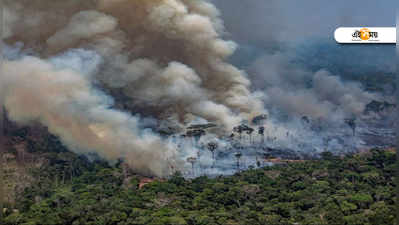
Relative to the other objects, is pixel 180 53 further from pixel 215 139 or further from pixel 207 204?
pixel 207 204

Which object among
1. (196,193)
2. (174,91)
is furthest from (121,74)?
(196,193)

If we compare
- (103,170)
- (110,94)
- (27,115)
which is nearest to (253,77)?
(110,94)

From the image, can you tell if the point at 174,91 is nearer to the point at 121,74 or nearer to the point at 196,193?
the point at 121,74

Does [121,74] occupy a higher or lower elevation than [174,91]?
higher

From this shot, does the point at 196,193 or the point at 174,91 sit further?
the point at 174,91

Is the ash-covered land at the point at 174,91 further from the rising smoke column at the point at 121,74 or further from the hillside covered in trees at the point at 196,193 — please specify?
the hillside covered in trees at the point at 196,193

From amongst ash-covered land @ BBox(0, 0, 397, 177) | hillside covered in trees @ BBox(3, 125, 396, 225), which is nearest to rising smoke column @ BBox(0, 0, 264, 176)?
ash-covered land @ BBox(0, 0, 397, 177)
